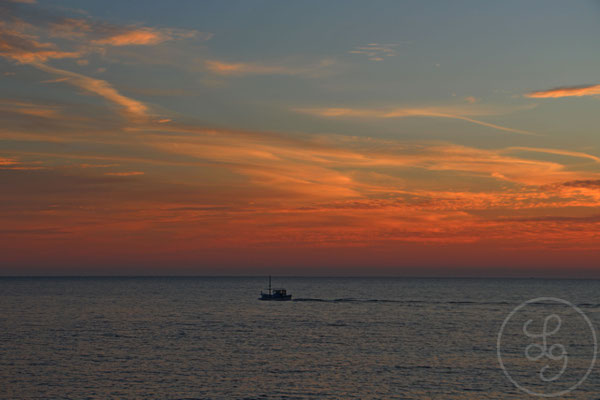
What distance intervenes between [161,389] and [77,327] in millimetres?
60709

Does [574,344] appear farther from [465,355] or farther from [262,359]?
[262,359]

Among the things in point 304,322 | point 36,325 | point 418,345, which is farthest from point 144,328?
point 418,345

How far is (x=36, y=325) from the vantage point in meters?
115

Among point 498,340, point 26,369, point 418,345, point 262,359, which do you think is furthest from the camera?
point 498,340

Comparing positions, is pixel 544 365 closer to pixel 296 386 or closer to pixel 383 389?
pixel 383 389

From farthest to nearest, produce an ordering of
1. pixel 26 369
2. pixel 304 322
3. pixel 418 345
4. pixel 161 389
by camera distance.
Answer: pixel 304 322 → pixel 418 345 → pixel 26 369 → pixel 161 389

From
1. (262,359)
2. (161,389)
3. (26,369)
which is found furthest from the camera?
(262,359)

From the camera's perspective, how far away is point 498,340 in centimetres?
9706

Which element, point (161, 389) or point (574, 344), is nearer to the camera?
point (161, 389)

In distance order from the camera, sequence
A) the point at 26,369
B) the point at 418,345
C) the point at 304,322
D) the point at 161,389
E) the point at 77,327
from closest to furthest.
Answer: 1. the point at 161,389
2. the point at 26,369
3. the point at 418,345
4. the point at 77,327
5. the point at 304,322

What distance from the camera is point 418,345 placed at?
294 ft

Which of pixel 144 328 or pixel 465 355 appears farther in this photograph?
pixel 144 328

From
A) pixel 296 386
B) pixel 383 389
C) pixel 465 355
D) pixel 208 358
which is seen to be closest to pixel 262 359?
pixel 208 358

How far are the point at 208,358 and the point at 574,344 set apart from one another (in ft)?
185
